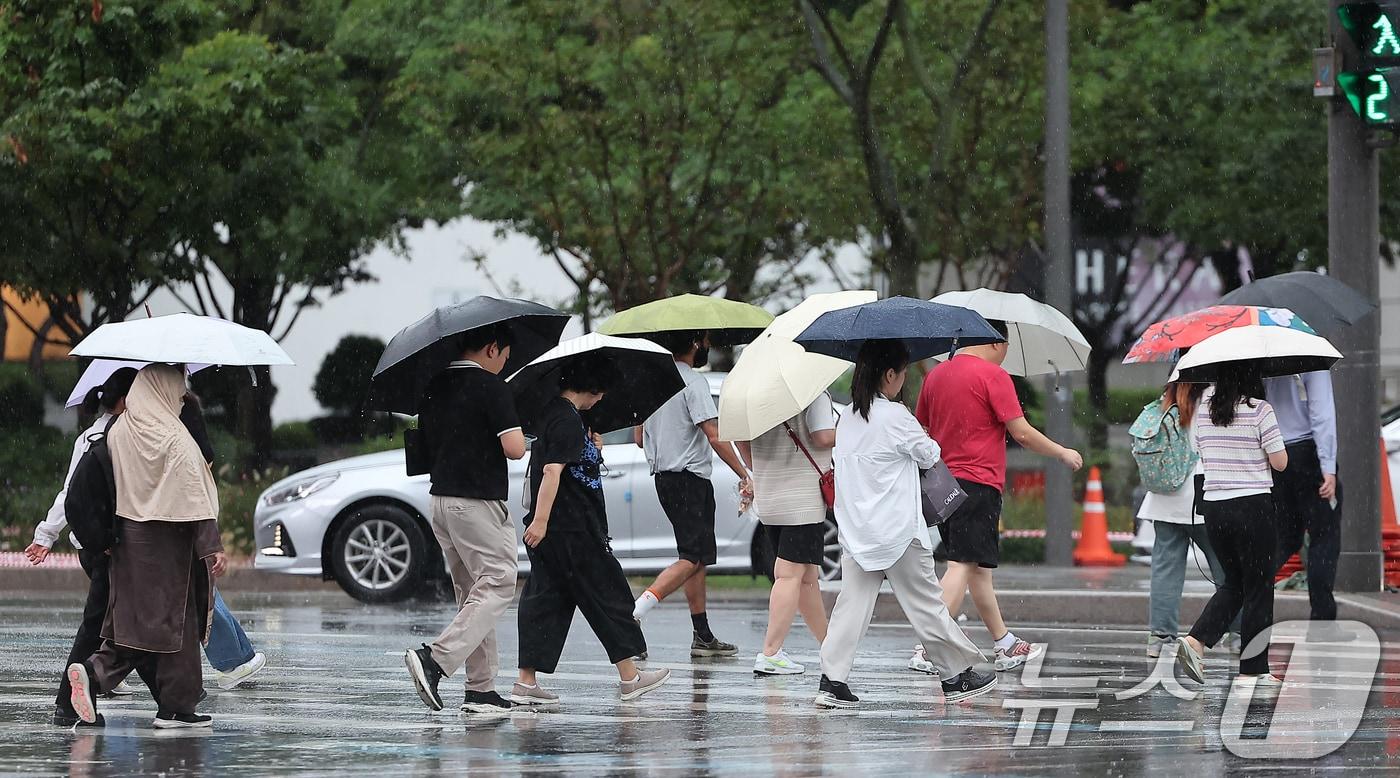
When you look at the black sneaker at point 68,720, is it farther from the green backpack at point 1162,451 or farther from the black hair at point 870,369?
the green backpack at point 1162,451

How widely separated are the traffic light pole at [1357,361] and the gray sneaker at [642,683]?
6.58m

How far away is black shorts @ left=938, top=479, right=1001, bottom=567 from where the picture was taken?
32.6ft

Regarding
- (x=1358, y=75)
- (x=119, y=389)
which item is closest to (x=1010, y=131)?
(x=1358, y=75)

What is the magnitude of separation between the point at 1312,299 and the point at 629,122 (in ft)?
37.9

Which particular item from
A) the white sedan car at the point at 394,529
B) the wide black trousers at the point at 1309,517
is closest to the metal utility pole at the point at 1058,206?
the white sedan car at the point at 394,529

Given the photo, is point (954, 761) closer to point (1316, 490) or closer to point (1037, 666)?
point (1037, 666)

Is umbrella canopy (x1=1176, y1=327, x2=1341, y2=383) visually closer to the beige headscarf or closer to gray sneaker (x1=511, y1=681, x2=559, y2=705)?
gray sneaker (x1=511, y1=681, x2=559, y2=705)

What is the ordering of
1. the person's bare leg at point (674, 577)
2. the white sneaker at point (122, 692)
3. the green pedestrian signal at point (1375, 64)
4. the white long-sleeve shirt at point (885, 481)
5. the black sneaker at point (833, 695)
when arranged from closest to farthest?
1. the white long-sleeve shirt at point (885, 481)
2. the black sneaker at point (833, 695)
3. the white sneaker at point (122, 692)
4. the person's bare leg at point (674, 577)
5. the green pedestrian signal at point (1375, 64)

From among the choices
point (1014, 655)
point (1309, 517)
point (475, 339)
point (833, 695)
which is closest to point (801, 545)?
point (833, 695)

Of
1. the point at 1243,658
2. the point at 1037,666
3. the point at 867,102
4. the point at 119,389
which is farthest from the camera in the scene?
the point at 867,102

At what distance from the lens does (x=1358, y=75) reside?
1330cm

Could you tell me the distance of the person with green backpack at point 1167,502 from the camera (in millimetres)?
10625

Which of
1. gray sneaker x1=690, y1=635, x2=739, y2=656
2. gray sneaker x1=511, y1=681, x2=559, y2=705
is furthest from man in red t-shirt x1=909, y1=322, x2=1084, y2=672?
gray sneaker x1=511, y1=681, x2=559, y2=705

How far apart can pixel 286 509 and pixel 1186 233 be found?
A: 17.9 m
